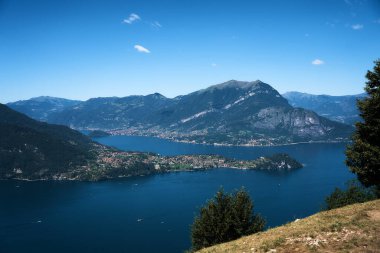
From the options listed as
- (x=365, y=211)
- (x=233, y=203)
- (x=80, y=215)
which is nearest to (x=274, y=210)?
(x=80, y=215)

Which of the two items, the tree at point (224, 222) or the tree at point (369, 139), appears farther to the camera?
the tree at point (224, 222)

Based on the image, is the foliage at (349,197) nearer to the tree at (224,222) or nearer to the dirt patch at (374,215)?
the tree at (224,222)

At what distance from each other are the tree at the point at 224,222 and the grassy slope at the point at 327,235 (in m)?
14.8

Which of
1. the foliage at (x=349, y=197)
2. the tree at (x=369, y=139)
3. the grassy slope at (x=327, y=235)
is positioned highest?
the tree at (x=369, y=139)

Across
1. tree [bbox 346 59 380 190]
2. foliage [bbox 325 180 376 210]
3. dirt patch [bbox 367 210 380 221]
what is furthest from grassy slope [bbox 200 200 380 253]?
foliage [bbox 325 180 376 210]

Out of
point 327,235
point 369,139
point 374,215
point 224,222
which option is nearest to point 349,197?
point 369,139

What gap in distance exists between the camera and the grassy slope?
74.3 ft

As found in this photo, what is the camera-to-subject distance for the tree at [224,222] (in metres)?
44.1

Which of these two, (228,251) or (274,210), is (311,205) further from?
(228,251)

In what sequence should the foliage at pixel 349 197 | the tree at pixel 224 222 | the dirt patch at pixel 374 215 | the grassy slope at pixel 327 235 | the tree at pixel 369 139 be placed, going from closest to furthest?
the grassy slope at pixel 327 235, the dirt patch at pixel 374 215, the tree at pixel 369 139, the tree at pixel 224 222, the foliage at pixel 349 197

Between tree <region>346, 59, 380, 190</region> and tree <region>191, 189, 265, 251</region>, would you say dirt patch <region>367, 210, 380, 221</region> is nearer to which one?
tree <region>346, 59, 380, 190</region>

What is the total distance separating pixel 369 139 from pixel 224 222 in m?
20.5

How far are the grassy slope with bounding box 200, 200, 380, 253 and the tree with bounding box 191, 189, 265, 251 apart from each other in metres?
14.8

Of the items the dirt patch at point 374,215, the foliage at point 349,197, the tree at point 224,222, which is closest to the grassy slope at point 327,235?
the dirt patch at point 374,215
